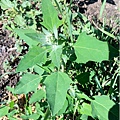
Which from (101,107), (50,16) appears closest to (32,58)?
(50,16)

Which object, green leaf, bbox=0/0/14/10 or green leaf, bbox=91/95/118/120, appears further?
green leaf, bbox=0/0/14/10

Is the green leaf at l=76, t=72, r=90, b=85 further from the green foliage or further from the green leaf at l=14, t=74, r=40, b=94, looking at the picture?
the green foliage

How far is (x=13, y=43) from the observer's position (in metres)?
2.72

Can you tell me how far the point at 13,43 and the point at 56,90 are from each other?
1.39 meters

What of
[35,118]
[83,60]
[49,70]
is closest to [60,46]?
[83,60]

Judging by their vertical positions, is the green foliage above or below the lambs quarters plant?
above

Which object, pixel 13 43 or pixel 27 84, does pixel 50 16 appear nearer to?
pixel 27 84

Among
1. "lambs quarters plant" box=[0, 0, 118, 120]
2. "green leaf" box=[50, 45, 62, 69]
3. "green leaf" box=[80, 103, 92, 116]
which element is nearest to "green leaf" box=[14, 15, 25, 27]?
"lambs quarters plant" box=[0, 0, 118, 120]

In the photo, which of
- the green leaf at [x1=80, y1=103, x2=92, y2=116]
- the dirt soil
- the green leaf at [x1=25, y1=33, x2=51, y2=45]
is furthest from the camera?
the dirt soil

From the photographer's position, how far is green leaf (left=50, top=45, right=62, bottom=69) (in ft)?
4.68

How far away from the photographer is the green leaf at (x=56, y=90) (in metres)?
1.39

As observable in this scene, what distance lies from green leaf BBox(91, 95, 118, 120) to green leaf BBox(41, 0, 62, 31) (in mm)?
529

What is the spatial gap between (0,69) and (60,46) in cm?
117

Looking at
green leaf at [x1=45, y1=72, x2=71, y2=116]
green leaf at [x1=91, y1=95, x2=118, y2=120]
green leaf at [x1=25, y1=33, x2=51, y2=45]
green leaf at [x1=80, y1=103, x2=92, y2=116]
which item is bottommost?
green leaf at [x1=80, y1=103, x2=92, y2=116]
